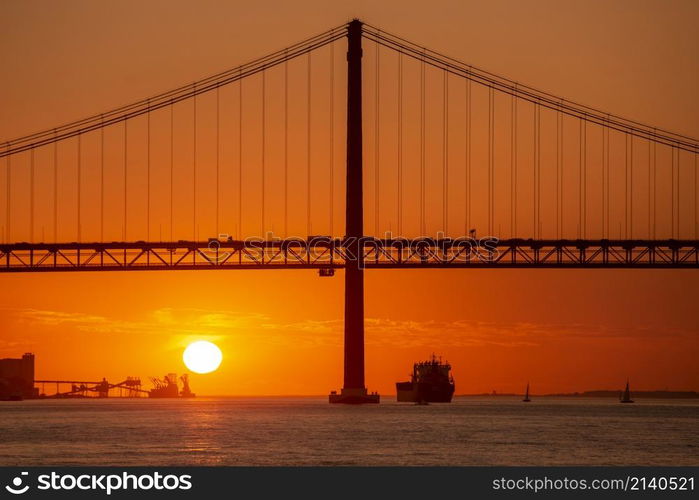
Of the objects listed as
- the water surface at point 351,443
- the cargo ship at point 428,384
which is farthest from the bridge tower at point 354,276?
the cargo ship at point 428,384

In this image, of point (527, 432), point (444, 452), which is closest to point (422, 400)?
point (527, 432)

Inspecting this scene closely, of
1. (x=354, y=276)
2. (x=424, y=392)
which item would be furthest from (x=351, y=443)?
(x=424, y=392)

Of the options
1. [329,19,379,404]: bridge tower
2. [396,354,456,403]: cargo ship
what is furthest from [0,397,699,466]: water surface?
[396,354,456,403]: cargo ship

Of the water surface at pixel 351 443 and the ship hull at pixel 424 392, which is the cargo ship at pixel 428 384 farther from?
the water surface at pixel 351 443

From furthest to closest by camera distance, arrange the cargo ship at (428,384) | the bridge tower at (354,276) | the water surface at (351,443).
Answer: the cargo ship at (428,384) < the bridge tower at (354,276) < the water surface at (351,443)

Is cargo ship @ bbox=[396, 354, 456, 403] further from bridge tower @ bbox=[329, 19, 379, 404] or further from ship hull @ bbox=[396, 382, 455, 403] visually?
bridge tower @ bbox=[329, 19, 379, 404]

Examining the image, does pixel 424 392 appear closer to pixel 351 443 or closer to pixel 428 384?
pixel 428 384

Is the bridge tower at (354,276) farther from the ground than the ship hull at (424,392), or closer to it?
farther from the ground
